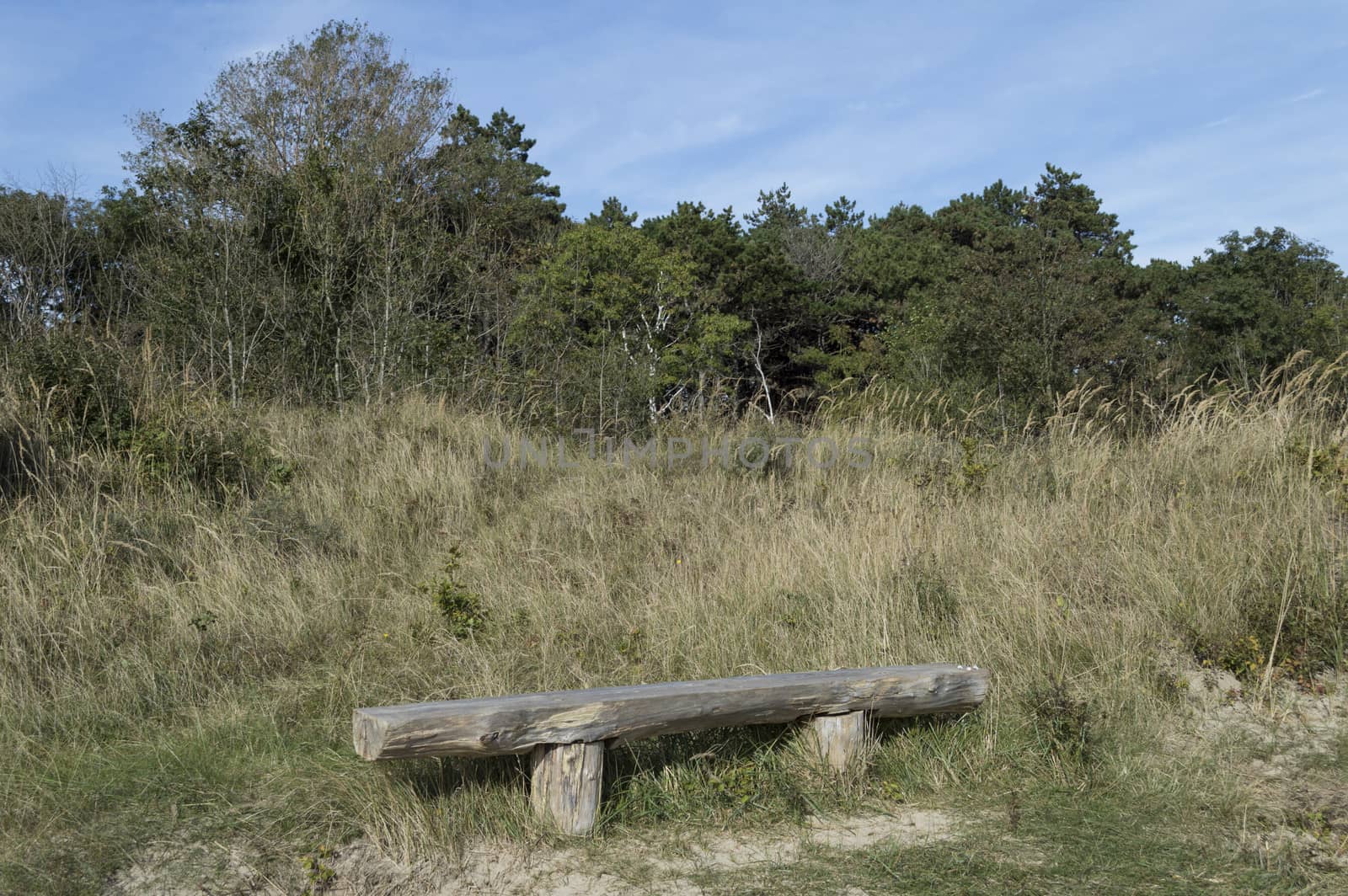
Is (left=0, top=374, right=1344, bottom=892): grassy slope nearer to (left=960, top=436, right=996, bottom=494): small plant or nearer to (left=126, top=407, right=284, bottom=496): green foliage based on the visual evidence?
(left=960, top=436, right=996, bottom=494): small plant

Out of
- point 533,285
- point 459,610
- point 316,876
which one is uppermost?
point 533,285

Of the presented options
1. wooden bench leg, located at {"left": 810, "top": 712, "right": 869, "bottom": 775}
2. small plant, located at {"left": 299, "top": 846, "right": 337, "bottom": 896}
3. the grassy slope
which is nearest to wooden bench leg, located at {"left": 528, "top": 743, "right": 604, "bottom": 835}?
the grassy slope

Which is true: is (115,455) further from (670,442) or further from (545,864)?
(545,864)

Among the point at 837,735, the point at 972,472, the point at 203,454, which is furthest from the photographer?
the point at 203,454

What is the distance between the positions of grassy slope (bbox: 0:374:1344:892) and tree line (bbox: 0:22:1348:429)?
234cm

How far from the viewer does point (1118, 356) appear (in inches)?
755

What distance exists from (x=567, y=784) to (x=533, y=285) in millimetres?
17825

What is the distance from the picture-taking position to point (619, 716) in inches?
142

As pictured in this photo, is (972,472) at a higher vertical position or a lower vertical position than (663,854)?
higher

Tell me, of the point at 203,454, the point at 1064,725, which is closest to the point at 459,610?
the point at 1064,725

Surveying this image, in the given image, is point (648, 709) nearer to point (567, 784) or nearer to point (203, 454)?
point (567, 784)

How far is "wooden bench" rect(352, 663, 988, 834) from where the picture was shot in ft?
11.0

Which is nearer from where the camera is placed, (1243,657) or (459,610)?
(1243,657)

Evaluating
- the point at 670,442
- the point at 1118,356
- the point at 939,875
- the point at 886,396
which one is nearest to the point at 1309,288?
the point at 1118,356
